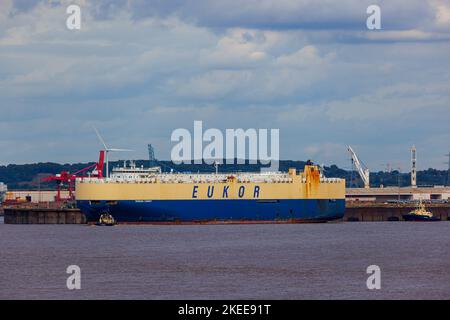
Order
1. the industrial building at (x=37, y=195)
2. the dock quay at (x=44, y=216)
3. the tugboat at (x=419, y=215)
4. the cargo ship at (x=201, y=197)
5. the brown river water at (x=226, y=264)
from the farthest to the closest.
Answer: the industrial building at (x=37, y=195) → the tugboat at (x=419, y=215) → the dock quay at (x=44, y=216) → the cargo ship at (x=201, y=197) → the brown river water at (x=226, y=264)

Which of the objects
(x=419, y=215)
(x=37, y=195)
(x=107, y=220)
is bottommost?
(x=107, y=220)

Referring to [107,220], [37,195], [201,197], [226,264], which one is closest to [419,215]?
[201,197]

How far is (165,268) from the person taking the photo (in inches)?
2534

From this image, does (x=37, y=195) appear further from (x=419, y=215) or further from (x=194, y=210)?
(x=194, y=210)

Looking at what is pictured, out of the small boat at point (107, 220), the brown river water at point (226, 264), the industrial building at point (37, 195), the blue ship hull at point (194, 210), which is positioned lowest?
the brown river water at point (226, 264)

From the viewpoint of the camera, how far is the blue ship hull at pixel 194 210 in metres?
114

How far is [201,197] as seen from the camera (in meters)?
114

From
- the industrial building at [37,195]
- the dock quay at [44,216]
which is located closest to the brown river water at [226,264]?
the dock quay at [44,216]

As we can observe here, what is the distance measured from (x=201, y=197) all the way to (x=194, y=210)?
58.3 inches

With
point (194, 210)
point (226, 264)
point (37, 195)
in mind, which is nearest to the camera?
point (226, 264)

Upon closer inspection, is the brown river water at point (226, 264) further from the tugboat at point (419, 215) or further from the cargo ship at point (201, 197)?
the tugboat at point (419, 215)

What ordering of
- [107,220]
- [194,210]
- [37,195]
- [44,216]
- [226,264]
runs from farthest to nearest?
[37,195] → [44,216] → [107,220] → [194,210] → [226,264]
